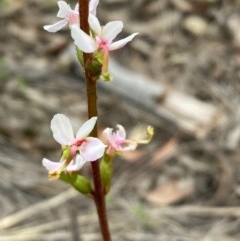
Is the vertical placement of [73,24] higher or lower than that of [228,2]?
lower

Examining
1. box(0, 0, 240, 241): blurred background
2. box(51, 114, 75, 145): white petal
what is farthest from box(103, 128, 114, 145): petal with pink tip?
box(0, 0, 240, 241): blurred background

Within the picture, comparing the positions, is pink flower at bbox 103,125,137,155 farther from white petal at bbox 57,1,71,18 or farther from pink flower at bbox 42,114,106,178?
white petal at bbox 57,1,71,18

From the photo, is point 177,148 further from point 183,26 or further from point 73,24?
point 73,24

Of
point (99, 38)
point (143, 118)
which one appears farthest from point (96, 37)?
point (143, 118)

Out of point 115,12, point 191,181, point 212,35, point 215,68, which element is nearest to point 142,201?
point 191,181

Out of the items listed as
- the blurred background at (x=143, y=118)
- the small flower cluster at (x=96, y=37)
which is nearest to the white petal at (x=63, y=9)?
the small flower cluster at (x=96, y=37)
